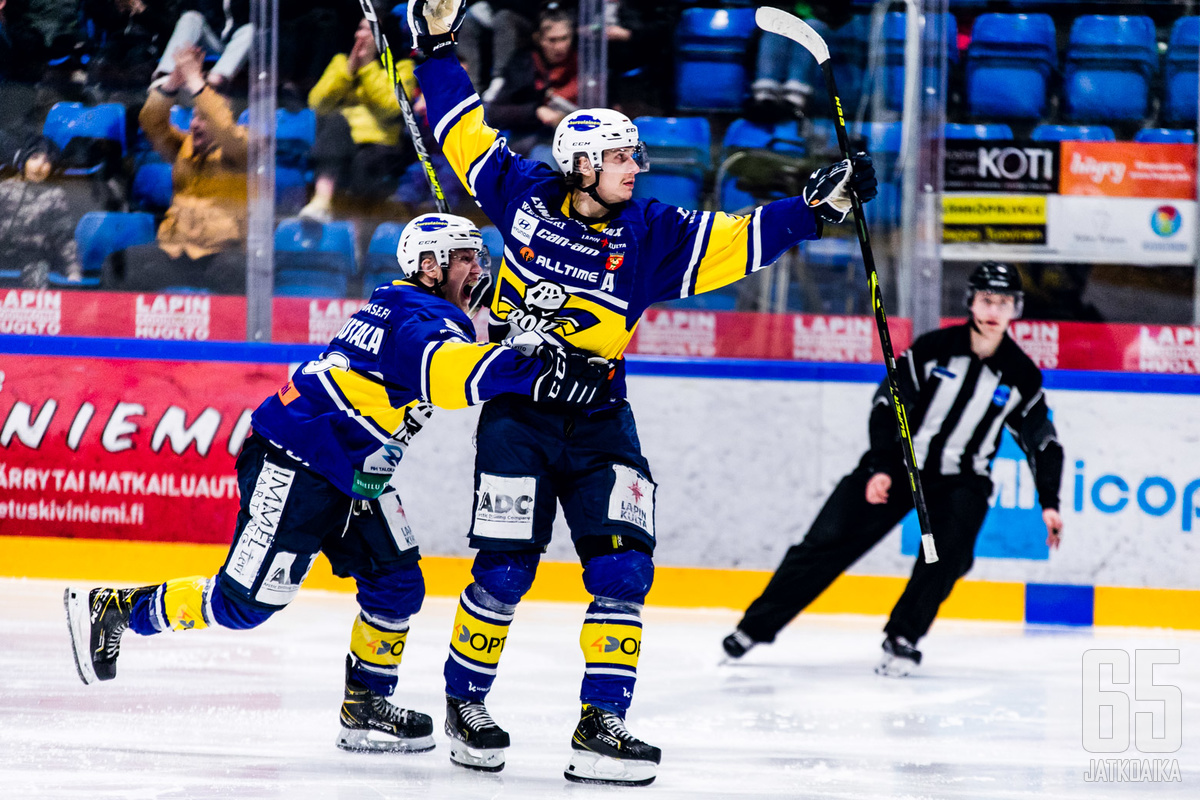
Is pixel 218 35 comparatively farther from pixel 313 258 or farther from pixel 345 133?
pixel 313 258

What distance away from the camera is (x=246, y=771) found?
2908 mm

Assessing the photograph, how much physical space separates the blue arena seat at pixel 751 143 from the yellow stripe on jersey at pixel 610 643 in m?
3.16

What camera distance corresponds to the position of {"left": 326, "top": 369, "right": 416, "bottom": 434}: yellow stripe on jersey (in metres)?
3.03

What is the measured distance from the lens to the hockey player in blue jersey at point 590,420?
116 inches

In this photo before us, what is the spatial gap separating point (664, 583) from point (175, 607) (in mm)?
2440

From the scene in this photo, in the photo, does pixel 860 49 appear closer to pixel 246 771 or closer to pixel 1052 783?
pixel 1052 783

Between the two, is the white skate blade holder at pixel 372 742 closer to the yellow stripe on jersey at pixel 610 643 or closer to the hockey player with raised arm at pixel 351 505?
the hockey player with raised arm at pixel 351 505

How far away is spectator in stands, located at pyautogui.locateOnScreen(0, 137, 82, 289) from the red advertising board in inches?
32.4

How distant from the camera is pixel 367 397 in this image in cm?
303

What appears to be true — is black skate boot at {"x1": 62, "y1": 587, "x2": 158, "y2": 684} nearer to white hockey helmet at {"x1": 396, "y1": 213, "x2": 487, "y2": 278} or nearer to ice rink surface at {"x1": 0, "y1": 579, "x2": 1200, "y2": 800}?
ice rink surface at {"x1": 0, "y1": 579, "x2": 1200, "y2": 800}

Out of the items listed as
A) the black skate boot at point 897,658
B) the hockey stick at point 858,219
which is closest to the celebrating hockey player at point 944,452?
the black skate boot at point 897,658

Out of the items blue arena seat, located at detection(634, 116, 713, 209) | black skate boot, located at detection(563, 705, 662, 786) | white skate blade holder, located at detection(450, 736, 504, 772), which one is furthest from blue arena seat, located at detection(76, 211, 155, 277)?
black skate boot, located at detection(563, 705, 662, 786)

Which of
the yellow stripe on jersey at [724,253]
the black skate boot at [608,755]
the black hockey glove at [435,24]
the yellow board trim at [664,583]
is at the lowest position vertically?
the yellow board trim at [664,583]

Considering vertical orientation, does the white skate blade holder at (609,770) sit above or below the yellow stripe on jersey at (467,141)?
below
